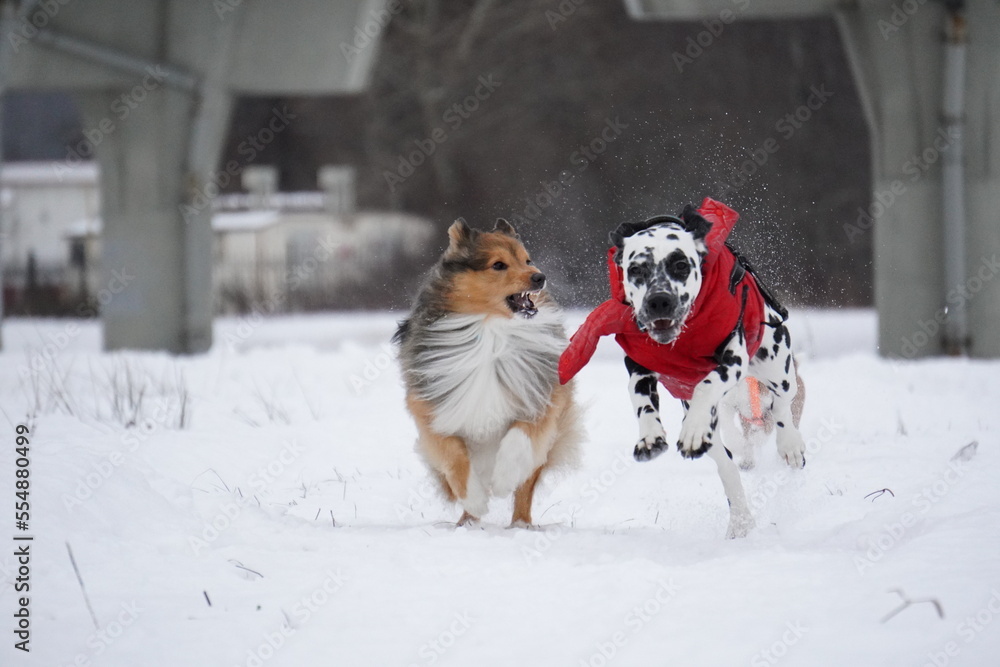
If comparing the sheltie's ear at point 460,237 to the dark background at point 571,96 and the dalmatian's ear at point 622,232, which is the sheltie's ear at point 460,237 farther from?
the dark background at point 571,96

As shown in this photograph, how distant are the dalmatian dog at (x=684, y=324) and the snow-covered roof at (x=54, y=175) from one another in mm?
36092

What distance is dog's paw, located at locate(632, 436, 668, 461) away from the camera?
14.2ft

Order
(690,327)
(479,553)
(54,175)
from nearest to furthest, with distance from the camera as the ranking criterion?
1. (479,553)
2. (690,327)
3. (54,175)

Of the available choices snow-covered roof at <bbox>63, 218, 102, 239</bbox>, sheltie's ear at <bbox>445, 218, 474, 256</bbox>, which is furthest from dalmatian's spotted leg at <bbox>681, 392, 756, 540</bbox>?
snow-covered roof at <bbox>63, 218, 102, 239</bbox>

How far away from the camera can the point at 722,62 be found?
30.2 meters

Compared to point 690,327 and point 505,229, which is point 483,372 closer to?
point 505,229

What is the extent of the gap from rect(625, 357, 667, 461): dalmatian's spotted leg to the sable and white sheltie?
0.71 m

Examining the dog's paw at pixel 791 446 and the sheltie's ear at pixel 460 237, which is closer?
the sheltie's ear at pixel 460 237

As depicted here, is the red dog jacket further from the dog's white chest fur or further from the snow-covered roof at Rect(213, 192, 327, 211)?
the snow-covered roof at Rect(213, 192, 327, 211)

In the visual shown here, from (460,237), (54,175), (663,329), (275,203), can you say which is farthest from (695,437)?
(54,175)

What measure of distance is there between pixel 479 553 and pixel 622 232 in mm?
1556

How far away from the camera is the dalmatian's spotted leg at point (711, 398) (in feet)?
14.1

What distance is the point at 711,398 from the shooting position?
4.39m

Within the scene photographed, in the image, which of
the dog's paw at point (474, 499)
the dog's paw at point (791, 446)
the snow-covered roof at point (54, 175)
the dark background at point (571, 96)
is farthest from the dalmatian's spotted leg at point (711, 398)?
the snow-covered roof at point (54, 175)
